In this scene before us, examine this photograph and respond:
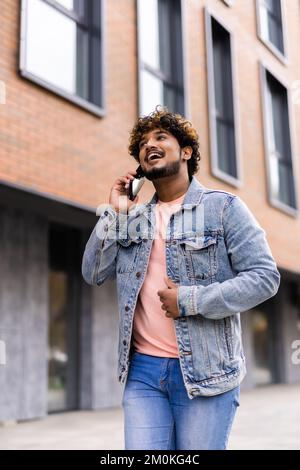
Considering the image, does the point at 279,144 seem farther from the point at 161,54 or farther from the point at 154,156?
the point at 154,156

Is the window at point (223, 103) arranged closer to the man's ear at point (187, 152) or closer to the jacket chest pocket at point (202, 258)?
the man's ear at point (187, 152)

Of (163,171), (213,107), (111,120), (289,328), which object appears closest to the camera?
(163,171)

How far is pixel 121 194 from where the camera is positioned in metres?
2.42

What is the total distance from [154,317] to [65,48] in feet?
21.9

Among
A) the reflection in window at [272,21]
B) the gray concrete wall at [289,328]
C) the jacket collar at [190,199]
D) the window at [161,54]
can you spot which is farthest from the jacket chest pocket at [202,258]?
the gray concrete wall at [289,328]

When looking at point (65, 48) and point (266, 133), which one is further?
point (266, 133)

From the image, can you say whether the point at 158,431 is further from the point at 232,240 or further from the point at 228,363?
the point at 232,240

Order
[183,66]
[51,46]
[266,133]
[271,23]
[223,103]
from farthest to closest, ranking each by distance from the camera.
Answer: [271,23] → [266,133] → [223,103] → [183,66] → [51,46]

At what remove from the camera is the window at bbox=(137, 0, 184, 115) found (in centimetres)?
959

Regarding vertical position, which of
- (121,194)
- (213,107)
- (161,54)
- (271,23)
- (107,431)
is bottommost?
(107,431)

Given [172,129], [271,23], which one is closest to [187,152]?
[172,129]

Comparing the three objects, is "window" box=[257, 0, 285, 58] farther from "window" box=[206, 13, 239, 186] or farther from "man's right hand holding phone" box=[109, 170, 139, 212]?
"man's right hand holding phone" box=[109, 170, 139, 212]

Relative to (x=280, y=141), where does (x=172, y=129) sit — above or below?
below
